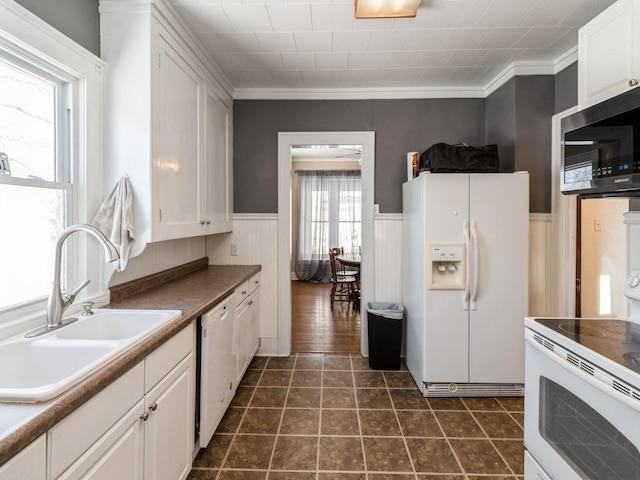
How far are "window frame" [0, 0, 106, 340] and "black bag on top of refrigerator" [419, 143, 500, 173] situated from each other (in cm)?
220

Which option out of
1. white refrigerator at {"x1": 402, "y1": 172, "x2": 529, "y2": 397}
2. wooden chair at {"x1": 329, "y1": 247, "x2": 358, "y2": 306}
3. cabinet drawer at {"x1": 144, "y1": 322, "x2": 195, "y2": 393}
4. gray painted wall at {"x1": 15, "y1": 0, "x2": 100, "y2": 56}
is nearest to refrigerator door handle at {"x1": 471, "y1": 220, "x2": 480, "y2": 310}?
white refrigerator at {"x1": 402, "y1": 172, "x2": 529, "y2": 397}

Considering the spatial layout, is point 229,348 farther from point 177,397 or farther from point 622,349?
point 622,349

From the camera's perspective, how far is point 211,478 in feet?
5.92

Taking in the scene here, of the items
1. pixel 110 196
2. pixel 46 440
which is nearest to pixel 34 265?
pixel 110 196

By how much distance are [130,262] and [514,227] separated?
272 centimetres

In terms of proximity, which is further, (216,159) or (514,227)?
(216,159)

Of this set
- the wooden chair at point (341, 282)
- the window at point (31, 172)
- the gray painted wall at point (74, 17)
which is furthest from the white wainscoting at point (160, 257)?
the wooden chair at point (341, 282)

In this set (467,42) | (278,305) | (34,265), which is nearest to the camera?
(34,265)

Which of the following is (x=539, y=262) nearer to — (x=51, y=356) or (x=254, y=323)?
(x=254, y=323)

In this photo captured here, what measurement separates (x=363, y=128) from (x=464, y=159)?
1177 mm

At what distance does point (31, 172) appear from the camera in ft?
5.02

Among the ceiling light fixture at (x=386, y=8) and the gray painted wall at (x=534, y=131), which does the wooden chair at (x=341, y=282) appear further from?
the ceiling light fixture at (x=386, y=8)

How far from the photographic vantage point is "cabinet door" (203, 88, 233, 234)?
2734 mm

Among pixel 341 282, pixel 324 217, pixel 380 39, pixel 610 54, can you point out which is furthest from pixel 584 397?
pixel 324 217
